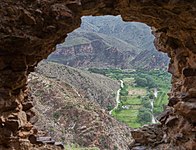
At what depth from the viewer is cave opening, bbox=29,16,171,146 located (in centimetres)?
3438

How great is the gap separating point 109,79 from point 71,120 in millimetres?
29166

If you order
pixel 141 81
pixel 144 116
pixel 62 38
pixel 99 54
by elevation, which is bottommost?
pixel 144 116

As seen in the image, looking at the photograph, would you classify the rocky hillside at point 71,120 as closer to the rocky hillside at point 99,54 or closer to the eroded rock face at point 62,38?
the eroded rock face at point 62,38

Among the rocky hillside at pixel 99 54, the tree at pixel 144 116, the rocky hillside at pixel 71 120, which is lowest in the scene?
the tree at pixel 144 116

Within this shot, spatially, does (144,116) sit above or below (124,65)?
below

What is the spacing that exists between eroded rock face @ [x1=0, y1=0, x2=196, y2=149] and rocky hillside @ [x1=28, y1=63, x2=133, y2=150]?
53.2ft

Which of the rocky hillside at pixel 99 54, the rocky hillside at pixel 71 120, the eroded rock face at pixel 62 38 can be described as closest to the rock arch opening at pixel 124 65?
the rocky hillside at pixel 99 54

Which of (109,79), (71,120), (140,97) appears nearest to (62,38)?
(71,120)

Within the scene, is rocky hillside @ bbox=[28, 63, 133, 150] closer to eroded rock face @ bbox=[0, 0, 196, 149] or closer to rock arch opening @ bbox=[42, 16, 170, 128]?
rock arch opening @ bbox=[42, 16, 170, 128]

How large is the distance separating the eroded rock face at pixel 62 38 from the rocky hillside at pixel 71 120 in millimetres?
16204

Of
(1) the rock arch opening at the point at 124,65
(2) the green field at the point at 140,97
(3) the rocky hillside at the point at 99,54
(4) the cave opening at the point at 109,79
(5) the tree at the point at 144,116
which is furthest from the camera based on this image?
(3) the rocky hillside at the point at 99,54

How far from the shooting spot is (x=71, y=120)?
106 ft

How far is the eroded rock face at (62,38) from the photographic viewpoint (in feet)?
35.5

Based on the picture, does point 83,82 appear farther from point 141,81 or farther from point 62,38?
point 62,38
